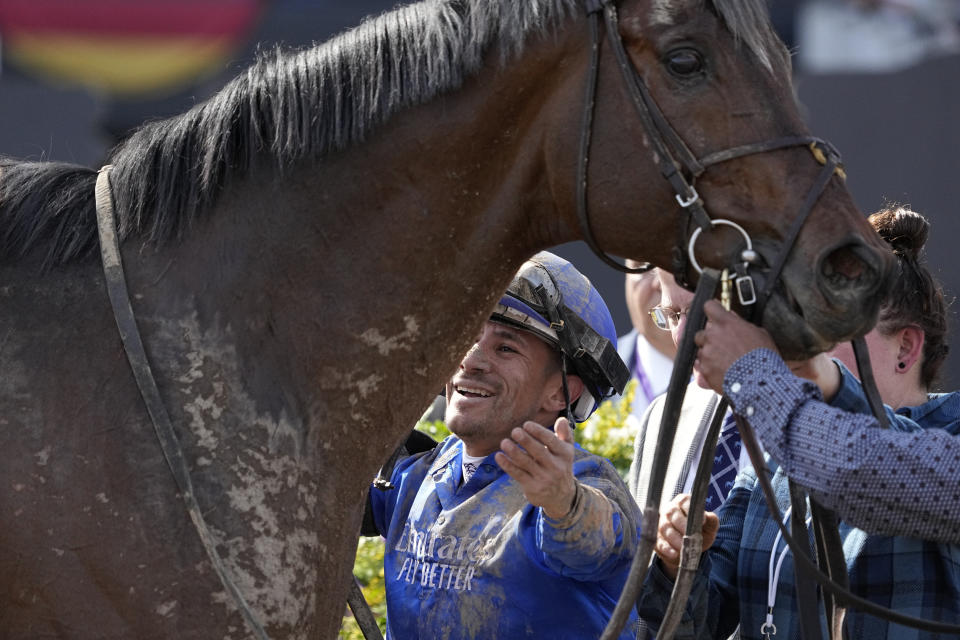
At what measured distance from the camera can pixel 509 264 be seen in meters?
2.24

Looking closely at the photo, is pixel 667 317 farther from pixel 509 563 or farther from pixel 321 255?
pixel 321 255

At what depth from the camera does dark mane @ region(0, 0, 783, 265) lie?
210 centimetres

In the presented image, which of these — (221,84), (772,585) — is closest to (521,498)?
(772,585)

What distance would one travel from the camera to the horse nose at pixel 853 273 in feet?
6.39

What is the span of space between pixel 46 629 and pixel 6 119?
193 inches

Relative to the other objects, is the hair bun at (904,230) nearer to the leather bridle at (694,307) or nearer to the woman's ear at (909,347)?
the woman's ear at (909,347)

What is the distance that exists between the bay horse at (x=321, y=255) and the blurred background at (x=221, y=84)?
3.40 m

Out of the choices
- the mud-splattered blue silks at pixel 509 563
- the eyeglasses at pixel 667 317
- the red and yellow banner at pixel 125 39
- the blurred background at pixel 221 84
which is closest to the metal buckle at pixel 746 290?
the mud-splattered blue silks at pixel 509 563

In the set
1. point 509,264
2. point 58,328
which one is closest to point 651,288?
point 509,264

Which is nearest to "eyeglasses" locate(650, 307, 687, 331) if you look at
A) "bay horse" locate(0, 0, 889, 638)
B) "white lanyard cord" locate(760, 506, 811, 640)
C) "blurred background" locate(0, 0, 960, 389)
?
"white lanyard cord" locate(760, 506, 811, 640)

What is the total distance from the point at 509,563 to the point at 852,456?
0.96m

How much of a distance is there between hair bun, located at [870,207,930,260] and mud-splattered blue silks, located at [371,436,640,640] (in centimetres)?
96

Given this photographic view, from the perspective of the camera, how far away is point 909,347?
2988mm

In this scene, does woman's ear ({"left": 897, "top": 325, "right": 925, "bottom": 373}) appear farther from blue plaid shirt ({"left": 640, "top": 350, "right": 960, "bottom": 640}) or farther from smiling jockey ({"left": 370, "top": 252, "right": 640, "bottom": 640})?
smiling jockey ({"left": 370, "top": 252, "right": 640, "bottom": 640})
